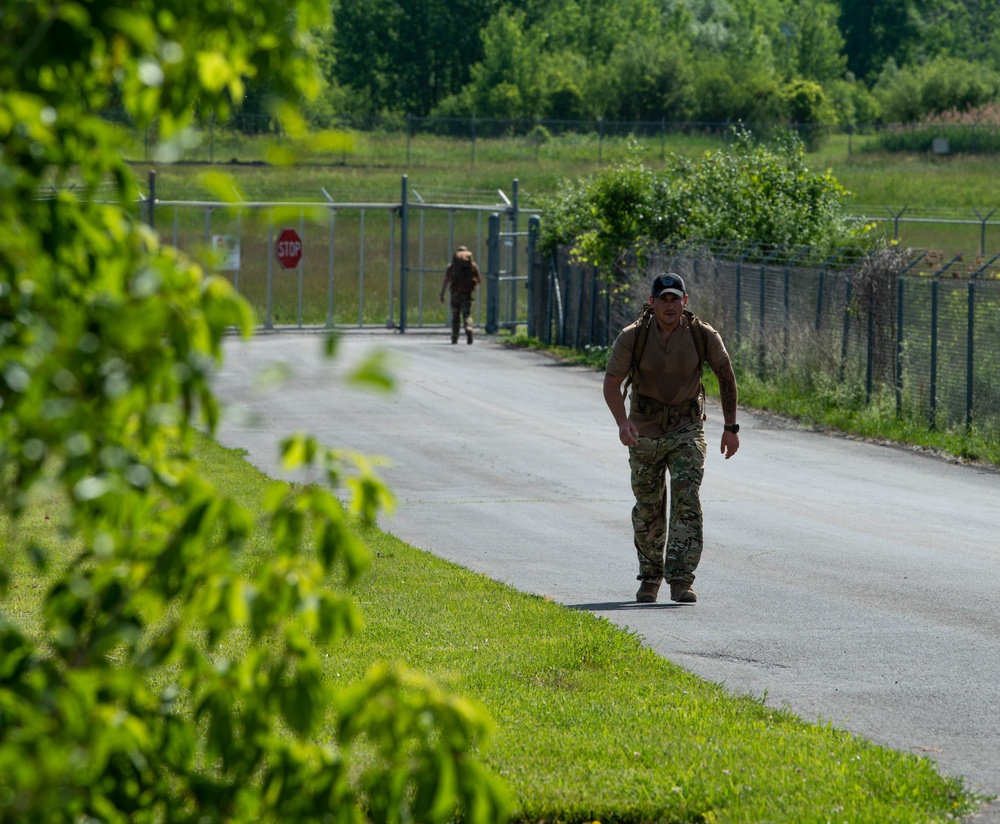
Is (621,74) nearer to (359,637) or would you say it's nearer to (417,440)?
(417,440)

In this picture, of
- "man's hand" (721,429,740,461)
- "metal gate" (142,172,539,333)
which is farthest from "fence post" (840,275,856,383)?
"man's hand" (721,429,740,461)

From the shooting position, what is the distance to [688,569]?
9.23 metres

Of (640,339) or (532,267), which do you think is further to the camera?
(532,267)

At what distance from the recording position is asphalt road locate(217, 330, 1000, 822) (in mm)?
7098

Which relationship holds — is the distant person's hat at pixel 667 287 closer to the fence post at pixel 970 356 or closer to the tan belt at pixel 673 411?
the tan belt at pixel 673 411

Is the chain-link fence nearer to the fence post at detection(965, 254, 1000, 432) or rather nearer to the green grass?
the fence post at detection(965, 254, 1000, 432)

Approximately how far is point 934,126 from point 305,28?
218 ft

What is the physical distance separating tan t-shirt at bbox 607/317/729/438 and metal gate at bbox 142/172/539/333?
13.7 m

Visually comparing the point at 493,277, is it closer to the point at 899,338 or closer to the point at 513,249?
the point at 513,249

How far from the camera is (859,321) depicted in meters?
20.1

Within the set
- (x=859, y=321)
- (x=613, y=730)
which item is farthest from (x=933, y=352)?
(x=613, y=730)

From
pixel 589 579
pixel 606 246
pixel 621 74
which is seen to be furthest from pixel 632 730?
pixel 621 74

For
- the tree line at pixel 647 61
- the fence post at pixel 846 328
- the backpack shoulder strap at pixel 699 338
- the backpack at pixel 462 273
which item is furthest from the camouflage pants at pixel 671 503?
the tree line at pixel 647 61

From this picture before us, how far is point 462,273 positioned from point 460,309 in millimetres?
1006
